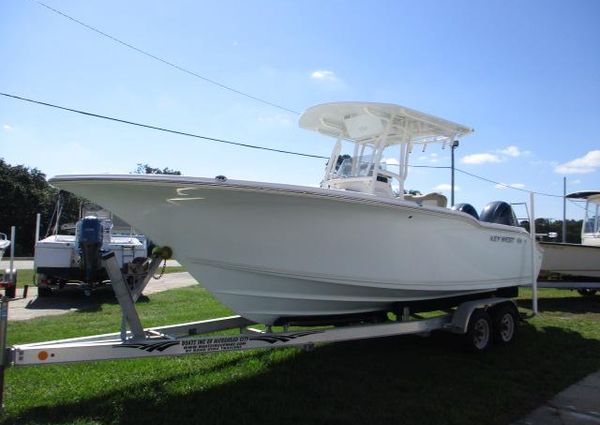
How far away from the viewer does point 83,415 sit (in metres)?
3.60

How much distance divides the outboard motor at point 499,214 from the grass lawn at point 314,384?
64.5 inches

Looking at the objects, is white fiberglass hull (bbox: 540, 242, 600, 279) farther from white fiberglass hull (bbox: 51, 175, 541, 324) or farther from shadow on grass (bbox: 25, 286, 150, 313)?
shadow on grass (bbox: 25, 286, 150, 313)

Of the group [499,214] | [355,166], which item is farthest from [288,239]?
[499,214]

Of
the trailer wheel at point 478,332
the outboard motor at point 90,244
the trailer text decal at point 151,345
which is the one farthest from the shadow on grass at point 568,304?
the outboard motor at point 90,244

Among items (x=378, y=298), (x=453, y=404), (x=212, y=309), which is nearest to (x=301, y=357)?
(x=378, y=298)

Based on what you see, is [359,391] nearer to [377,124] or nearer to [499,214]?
[377,124]

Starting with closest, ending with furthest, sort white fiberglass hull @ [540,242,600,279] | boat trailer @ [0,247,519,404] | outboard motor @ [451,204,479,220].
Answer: boat trailer @ [0,247,519,404], outboard motor @ [451,204,479,220], white fiberglass hull @ [540,242,600,279]

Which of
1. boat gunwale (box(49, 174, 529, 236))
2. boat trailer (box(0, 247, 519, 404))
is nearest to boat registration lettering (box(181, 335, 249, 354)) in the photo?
boat trailer (box(0, 247, 519, 404))

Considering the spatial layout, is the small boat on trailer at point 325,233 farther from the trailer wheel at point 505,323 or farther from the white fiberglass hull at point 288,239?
the trailer wheel at point 505,323

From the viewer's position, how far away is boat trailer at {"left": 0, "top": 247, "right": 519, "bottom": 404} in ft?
11.8

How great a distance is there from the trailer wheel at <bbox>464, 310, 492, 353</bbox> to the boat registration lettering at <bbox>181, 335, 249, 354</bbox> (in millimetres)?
2890

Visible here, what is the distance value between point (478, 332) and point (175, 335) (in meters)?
3.57

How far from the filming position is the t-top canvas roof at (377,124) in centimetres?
585

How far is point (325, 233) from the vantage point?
4516mm
